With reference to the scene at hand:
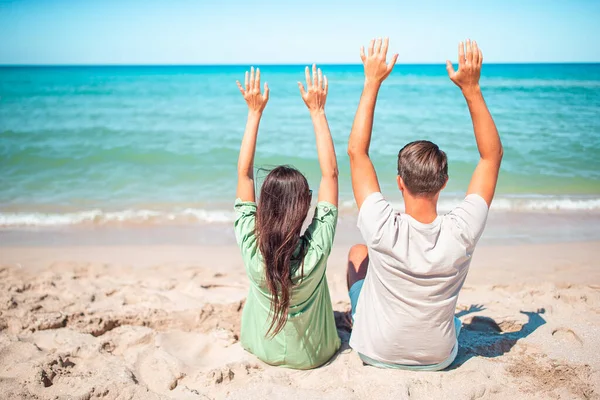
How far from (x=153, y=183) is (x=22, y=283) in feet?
14.7

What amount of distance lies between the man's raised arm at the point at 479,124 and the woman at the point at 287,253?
2.55 feet

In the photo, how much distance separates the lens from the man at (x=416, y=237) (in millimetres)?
2320

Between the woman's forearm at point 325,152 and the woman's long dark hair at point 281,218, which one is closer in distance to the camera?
the woman's long dark hair at point 281,218

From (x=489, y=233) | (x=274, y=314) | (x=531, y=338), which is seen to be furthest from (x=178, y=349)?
(x=489, y=233)

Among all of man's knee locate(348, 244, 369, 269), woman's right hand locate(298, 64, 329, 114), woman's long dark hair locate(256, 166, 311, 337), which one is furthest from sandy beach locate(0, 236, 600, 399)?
woman's right hand locate(298, 64, 329, 114)

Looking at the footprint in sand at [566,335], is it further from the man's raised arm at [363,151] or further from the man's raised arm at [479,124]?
the man's raised arm at [363,151]

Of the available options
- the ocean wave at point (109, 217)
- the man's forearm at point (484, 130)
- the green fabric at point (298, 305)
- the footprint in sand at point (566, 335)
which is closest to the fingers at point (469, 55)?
the man's forearm at point (484, 130)

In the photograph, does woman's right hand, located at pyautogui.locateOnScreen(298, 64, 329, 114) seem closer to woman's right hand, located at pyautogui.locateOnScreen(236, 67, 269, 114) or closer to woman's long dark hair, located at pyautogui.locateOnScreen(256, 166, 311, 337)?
woman's right hand, located at pyautogui.locateOnScreen(236, 67, 269, 114)

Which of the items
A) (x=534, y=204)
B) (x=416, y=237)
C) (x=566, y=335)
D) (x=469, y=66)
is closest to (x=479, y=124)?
(x=469, y=66)

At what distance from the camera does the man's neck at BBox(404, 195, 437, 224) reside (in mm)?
2357

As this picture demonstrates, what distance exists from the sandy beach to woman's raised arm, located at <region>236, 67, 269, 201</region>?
1074 millimetres

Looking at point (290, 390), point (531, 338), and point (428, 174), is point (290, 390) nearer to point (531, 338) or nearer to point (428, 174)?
point (428, 174)

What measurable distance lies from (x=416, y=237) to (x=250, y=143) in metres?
1.20

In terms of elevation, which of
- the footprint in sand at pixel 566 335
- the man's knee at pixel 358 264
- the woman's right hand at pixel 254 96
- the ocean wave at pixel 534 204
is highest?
the woman's right hand at pixel 254 96
